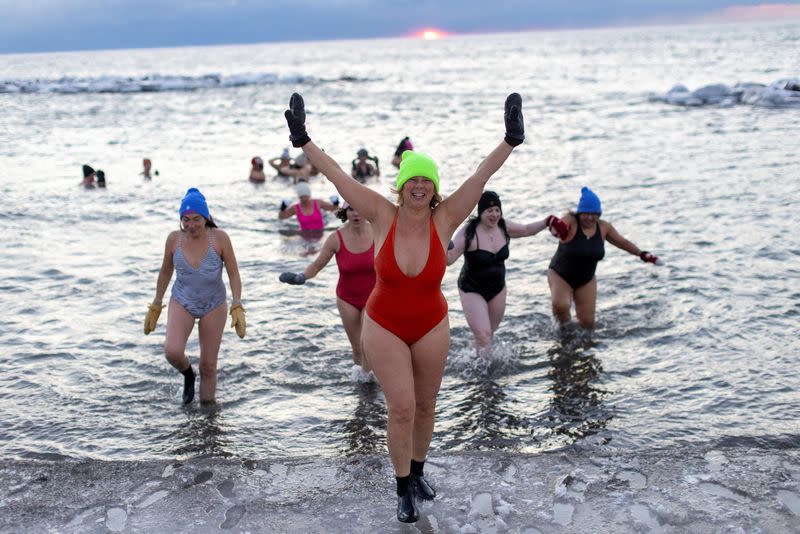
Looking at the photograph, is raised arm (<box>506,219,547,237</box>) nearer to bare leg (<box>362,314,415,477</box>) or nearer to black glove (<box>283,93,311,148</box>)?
bare leg (<box>362,314,415,477</box>)

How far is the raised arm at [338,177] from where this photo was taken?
4.36m

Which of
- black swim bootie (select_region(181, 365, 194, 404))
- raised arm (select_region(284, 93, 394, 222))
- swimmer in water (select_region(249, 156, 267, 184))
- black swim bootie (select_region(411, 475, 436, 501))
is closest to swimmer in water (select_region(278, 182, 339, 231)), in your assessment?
swimmer in water (select_region(249, 156, 267, 184))

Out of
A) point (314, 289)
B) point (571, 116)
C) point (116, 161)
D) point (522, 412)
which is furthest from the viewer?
point (571, 116)

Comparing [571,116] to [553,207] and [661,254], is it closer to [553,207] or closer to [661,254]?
[553,207]

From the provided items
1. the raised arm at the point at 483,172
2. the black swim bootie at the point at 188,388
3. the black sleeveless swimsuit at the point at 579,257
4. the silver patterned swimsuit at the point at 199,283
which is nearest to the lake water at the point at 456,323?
the black swim bootie at the point at 188,388

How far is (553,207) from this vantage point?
15.7 meters

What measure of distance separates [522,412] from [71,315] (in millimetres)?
6129

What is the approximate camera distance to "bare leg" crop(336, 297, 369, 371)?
7051 mm

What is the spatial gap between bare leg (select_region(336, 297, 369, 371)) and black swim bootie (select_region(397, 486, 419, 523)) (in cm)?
263

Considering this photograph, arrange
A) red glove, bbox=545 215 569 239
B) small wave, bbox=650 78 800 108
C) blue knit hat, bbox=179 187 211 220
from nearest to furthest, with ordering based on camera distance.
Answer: blue knit hat, bbox=179 187 211 220 < red glove, bbox=545 215 569 239 < small wave, bbox=650 78 800 108

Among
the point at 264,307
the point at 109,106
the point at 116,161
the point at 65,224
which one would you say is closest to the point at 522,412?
the point at 264,307

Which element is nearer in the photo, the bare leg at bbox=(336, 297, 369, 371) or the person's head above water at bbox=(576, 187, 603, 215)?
the bare leg at bbox=(336, 297, 369, 371)

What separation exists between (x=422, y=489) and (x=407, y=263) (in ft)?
5.21

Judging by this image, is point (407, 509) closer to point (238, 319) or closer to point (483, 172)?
point (483, 172)
